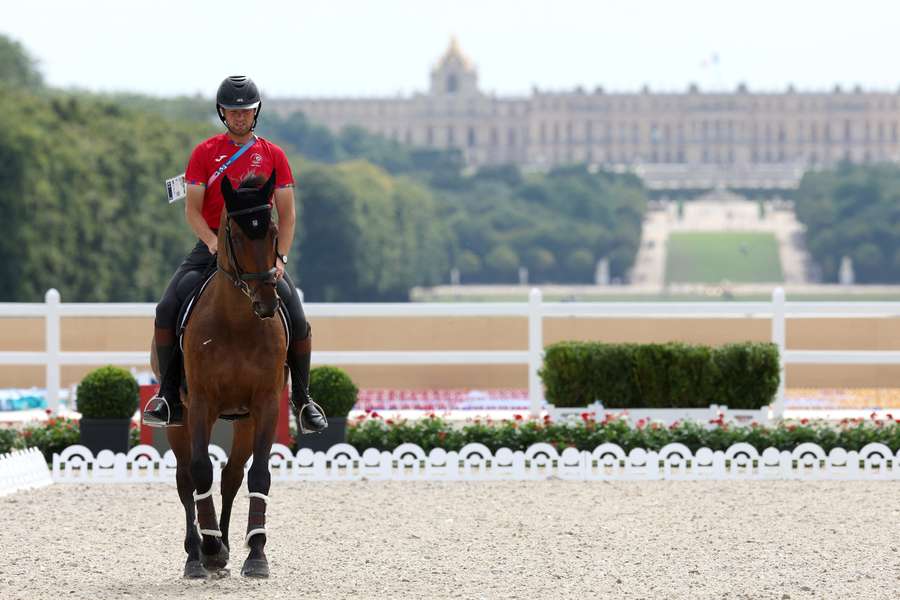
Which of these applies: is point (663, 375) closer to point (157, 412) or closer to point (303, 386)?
point (303, 386)

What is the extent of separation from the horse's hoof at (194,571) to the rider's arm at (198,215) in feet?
4.54

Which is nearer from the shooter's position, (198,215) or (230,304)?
(230,304)

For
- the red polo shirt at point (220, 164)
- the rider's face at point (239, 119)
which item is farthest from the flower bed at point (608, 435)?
the rider's face at point (239, 119)

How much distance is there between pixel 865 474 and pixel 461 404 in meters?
5.75

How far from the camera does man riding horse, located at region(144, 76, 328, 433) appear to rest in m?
9.34

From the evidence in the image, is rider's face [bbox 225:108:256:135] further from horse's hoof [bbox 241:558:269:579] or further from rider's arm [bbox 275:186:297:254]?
horse's hoof [bbox 241:558:269:579]

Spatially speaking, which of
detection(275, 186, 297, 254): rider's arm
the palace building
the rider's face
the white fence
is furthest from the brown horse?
the palace building

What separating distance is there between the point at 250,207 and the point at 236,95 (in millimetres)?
804

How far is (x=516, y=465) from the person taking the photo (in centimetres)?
1331

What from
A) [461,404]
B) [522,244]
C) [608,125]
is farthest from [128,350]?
[608,125]

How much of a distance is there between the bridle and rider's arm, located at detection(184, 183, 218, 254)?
300 millimetres

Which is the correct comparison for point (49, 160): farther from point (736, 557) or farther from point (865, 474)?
point (736, 557)

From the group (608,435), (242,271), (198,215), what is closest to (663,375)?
(608,435)

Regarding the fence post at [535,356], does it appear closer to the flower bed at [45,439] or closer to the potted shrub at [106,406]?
the flower bed at [45,439]
